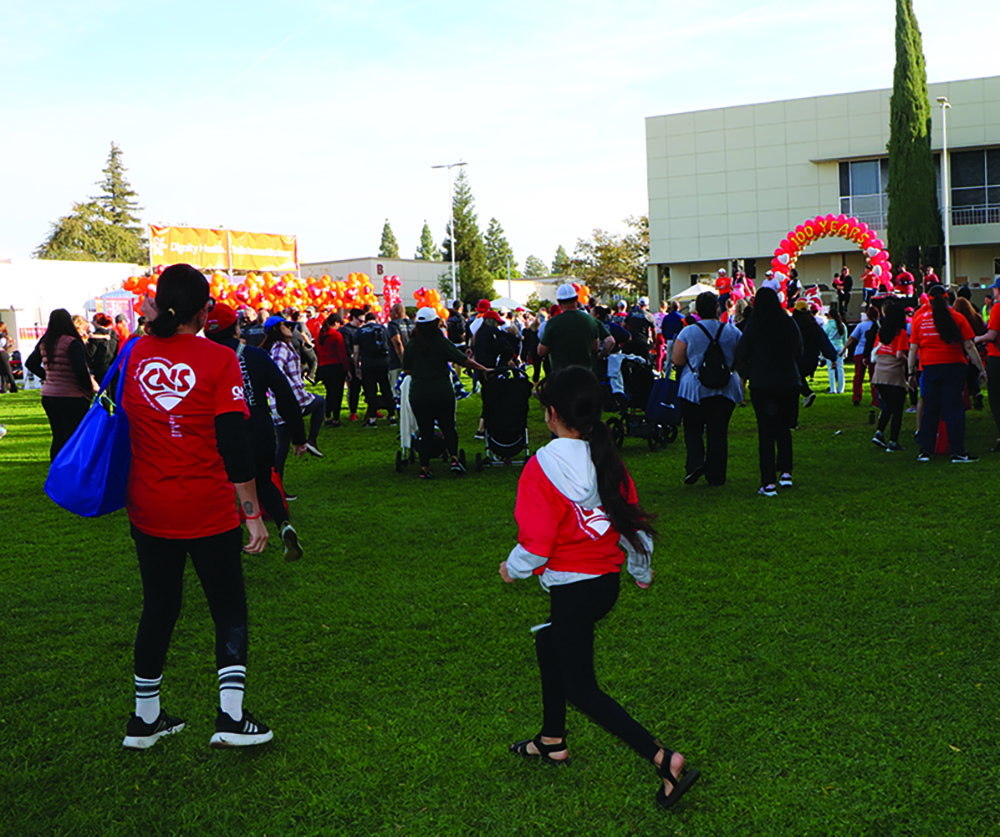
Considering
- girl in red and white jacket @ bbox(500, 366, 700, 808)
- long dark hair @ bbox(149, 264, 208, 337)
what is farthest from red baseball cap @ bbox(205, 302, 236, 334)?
girl in red and white jacket @ bbox(500, 366, 700, 808)

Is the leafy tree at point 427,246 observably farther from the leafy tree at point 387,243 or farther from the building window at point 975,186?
the building window at point 975,186

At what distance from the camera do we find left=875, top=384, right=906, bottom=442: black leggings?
1129 cm

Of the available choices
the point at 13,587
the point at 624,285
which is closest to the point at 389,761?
the point at 13,587

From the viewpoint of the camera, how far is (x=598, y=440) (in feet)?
10.9

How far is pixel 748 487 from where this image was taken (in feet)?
31.1

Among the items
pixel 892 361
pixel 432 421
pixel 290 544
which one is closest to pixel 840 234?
pixel 892 361

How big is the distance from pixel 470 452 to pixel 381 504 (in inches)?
133

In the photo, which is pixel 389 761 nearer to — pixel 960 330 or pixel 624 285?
pixel 960 330

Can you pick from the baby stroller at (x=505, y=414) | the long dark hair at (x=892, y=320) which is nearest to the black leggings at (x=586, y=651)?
the baby stroller at (x=505, y=414)

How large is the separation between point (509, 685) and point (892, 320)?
820cm

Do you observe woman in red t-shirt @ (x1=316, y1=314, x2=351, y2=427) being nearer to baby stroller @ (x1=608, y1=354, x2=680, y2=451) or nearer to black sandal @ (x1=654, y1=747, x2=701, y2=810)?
baby stroller @ (x1=608, y1=354, x2=680, y2=451)

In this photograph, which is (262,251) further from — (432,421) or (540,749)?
(540,749)

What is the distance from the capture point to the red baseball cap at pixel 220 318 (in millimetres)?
6305

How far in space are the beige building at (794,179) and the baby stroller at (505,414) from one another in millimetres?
39498
